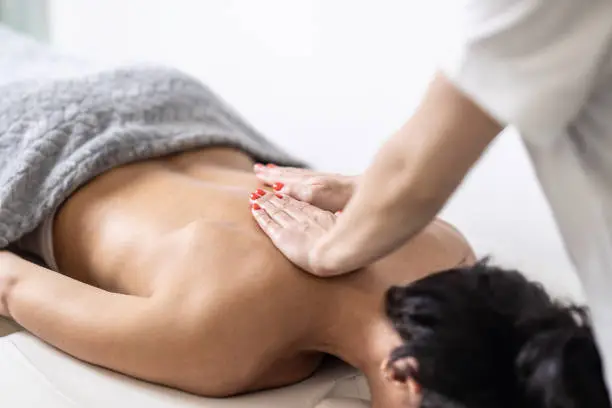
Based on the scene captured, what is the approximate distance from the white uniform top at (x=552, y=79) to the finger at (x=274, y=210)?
502mm

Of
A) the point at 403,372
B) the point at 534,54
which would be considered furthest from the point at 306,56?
the point at 534,54

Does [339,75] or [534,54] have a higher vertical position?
[534,54]

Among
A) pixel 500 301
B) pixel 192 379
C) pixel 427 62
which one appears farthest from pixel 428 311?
pixel 427 62

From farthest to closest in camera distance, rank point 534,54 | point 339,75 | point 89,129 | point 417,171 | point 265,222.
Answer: point 339,75 < point 89,129 < point 265,222 < point 417,171 < point 534,54

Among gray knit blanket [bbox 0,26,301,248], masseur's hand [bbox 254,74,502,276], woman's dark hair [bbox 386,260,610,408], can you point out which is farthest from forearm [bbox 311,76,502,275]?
gray knit blanket [bbox 0,26,301,248]

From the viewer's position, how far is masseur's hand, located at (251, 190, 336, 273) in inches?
42.8

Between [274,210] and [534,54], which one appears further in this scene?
[274,210]

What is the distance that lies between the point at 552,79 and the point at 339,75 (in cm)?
142

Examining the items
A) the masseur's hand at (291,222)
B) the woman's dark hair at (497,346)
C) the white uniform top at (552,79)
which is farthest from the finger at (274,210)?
the white uniform top at (552,79)

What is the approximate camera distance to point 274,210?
1198 mm

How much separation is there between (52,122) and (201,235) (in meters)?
0.39

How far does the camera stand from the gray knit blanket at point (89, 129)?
49.8 inches

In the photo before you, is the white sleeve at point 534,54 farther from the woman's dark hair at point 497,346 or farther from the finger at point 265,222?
the finger at point 265,222

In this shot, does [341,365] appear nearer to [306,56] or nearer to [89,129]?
[89,129]
